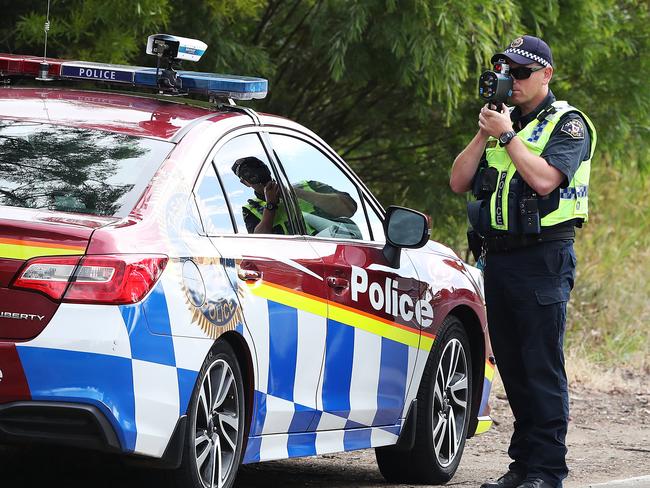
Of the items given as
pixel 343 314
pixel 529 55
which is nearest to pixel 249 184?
pixel 343 314

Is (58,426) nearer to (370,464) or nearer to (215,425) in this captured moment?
(215,425)

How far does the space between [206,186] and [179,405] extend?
0.89 metres

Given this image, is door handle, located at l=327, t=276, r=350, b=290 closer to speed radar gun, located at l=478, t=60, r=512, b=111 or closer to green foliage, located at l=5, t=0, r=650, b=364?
speed radar gun, located at l=478, t=60, r=512, b=111

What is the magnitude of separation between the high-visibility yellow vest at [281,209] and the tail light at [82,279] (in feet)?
3.63

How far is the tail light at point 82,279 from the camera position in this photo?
432 cm

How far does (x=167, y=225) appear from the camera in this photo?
185 inches

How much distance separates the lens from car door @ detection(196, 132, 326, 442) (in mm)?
5098

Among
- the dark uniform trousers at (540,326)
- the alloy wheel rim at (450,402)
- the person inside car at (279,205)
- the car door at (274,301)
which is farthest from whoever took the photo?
the alloy wheel rim at (450,402)

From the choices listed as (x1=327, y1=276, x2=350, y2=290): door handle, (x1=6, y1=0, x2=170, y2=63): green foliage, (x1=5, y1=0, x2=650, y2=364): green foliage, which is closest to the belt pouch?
(x1=327, y1=276, x2=350, y2=290): door handle

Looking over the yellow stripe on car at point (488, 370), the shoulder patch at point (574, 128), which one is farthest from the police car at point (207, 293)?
the shoulder patch at point (574, 128)

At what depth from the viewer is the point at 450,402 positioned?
22.6 feet

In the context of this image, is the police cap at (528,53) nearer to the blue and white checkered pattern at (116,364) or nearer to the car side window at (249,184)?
the car side window at (249,184)

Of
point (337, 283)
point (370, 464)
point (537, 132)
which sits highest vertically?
point (537, 132)

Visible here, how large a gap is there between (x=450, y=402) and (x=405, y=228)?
3.52 ft
